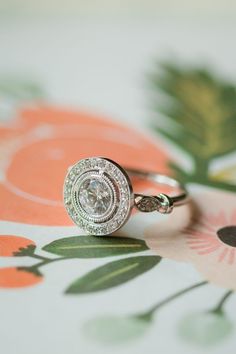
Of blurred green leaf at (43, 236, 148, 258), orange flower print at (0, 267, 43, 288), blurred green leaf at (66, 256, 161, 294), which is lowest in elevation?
orange flower print at (0, 267, 43, 288)

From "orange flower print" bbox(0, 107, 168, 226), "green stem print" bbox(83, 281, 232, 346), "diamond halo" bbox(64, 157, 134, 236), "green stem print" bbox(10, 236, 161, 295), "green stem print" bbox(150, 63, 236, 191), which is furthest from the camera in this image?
"green stem print" bbox(150, 63, 236, 191)

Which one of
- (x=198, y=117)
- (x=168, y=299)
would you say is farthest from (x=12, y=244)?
(x=198, y=117)

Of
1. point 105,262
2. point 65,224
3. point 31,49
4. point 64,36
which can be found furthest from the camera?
point 64,36

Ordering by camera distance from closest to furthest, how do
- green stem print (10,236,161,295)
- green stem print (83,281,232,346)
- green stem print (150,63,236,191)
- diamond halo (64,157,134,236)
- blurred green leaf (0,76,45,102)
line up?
green stem print (83,281,232,346) → green stem print (10,236,161,295) → diamond halo (64,157,134,236) → green stem print (150,63,236,191) → blurred green leaf (0,76,45,102)

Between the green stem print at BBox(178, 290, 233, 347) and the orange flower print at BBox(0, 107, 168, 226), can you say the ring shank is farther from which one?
the green stem print at BBox(178, 290, 233, 347)

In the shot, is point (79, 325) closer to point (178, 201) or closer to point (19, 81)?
point (178, 201)

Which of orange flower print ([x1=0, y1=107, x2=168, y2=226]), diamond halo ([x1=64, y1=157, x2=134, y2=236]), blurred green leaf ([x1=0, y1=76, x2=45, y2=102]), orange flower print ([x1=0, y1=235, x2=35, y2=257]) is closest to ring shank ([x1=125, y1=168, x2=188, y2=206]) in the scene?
orange flower print ([x1=0, y1=107, x2=168, y2=226])

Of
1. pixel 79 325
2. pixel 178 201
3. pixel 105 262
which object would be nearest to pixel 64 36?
pixel 178 201
